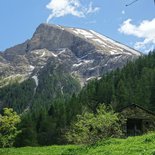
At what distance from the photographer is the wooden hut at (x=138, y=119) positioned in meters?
58.7

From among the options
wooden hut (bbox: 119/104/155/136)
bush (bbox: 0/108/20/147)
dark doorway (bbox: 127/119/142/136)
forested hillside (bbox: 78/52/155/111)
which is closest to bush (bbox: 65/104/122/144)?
wooden hut (bbox: 119/104/155/136)

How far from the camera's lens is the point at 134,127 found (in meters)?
59.1

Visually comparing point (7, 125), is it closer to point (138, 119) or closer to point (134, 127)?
point (134, 127)

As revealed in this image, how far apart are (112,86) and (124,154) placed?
153 metres

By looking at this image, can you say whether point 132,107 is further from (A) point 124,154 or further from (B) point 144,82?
(B) point 144,82

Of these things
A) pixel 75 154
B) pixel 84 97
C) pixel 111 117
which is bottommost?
pixel 75 154

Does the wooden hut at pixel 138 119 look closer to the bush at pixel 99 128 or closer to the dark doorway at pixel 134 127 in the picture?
the dark doorway at pixel 134 127

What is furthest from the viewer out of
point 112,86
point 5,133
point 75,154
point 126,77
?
point 126,77

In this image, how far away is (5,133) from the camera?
81188 mm

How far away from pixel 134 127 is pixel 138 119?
1.24m

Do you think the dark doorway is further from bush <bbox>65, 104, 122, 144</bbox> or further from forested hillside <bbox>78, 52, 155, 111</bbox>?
forested hillside <bbox>78, 52, 155, 111</bbox>

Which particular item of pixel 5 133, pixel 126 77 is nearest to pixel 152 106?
pixel 126 77

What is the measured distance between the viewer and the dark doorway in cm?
5874

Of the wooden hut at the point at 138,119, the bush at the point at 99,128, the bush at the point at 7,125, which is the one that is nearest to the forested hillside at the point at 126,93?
the bush at the point at 7,125
